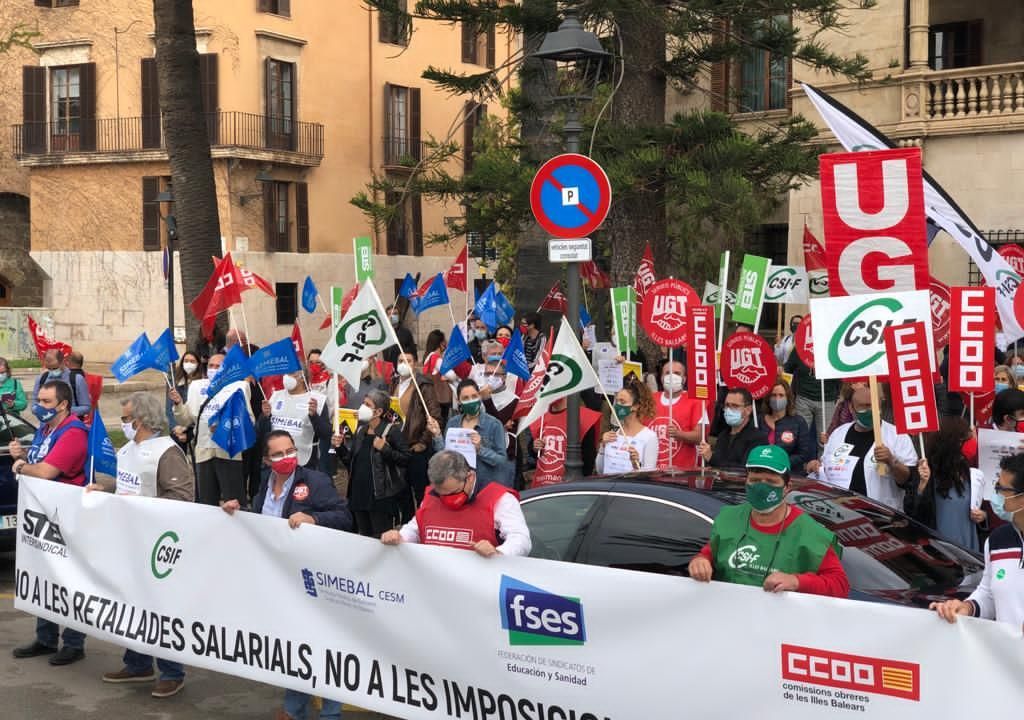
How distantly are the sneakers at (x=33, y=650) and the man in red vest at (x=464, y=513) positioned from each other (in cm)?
338

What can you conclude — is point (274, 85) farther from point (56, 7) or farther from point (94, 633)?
point (94, 633)

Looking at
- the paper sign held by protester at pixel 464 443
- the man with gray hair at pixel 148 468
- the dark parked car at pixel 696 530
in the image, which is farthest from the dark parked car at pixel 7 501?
the dark parked car at pixel 696 530

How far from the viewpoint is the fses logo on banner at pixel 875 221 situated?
26.0 feet

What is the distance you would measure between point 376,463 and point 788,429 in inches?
128

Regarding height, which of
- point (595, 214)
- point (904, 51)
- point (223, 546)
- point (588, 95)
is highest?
→ point (904, 51)

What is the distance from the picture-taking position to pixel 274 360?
11.5 metres

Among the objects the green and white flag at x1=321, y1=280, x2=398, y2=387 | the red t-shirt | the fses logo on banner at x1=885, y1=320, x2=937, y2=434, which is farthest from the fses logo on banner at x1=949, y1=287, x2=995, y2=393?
the red t-shirt

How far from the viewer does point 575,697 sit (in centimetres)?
604

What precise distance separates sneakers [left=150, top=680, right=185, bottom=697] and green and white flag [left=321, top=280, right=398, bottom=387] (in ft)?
8.81

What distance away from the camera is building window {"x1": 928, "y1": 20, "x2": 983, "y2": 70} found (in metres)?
23.7

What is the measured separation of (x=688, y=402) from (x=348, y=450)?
2.92 meters

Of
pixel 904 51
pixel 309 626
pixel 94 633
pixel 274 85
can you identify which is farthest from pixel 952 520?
pixel 274 85

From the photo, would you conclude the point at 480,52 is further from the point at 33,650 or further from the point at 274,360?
the point at 33,650

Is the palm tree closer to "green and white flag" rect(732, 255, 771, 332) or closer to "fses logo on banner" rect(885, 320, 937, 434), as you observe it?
"green and white flag" rect(732, 255, 771, 332)
